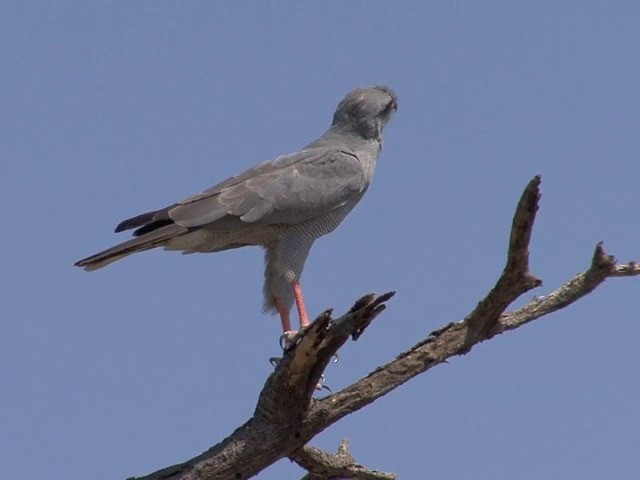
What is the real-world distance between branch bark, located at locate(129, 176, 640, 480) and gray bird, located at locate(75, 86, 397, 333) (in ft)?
5.53

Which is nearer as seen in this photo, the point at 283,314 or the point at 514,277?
the point at 514,277

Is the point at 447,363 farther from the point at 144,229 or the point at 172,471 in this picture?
the point at 144,229

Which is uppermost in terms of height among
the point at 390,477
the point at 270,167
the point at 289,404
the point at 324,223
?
the point at 270,167

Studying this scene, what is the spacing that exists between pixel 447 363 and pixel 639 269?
63.2 inches

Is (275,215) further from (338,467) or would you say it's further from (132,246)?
(338,467)

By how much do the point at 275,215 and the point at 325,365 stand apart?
2700mm

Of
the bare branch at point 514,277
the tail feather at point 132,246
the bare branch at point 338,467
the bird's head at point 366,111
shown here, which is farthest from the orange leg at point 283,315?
the bare branch at point 514,277

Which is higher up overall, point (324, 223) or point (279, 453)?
point (324, 223)

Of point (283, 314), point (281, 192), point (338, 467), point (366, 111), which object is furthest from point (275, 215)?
point (338, 467)

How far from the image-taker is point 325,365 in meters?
8.27

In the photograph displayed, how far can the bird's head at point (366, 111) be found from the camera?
11930 mm

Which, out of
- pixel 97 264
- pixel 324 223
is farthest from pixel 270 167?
pixel 97 264

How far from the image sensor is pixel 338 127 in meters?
12.1

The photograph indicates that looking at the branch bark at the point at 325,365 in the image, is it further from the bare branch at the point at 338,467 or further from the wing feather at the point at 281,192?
the wing feather at the point at 281,192
